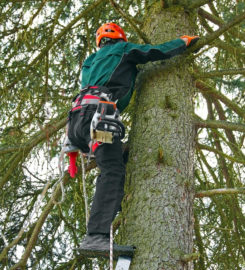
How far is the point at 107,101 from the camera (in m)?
2.75

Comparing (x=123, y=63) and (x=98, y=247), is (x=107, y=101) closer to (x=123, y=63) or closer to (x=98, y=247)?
(x=123, y=63)

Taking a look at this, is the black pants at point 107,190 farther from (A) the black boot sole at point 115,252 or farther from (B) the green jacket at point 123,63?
(B) the green jacket at point 123,63

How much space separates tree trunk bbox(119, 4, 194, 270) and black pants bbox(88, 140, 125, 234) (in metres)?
0.06

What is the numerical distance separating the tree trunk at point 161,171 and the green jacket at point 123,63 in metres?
0.09

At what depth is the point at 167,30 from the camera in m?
3.38

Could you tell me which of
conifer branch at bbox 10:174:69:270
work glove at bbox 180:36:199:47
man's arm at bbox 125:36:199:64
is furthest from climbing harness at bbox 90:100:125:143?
work glove at bbox 180:36:199:47

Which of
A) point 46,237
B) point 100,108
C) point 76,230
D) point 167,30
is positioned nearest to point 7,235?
point 46,237

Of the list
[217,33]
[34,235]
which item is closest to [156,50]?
[217,33]

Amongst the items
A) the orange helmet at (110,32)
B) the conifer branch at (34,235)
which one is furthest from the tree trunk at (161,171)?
the conifer branch at (34,235)

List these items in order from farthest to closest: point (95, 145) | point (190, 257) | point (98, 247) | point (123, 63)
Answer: point (123, 63) < point (95, 145) < point (98, 247) < point (190, 257)

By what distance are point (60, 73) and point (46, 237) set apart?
62.3 inches

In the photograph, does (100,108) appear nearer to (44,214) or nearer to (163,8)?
(44,214)

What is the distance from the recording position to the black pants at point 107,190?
2.53 meters

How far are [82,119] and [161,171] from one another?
0.62 m
